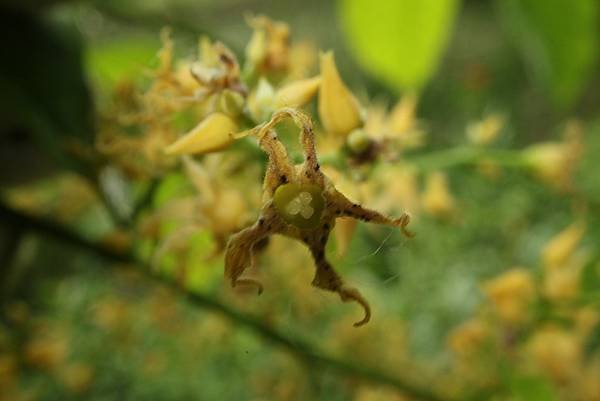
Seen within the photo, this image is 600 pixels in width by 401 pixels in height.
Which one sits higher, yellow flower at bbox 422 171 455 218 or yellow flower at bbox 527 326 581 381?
yellow flower at bbox 422 171 455 218

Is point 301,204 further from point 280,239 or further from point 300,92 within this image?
point 280,239

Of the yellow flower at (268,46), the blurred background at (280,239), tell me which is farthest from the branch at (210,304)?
the yellow flower at (268,46)

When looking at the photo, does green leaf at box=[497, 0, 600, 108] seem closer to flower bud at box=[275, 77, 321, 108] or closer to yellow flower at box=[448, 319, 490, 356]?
yellow flower at box=[448, 319, 490, 356]

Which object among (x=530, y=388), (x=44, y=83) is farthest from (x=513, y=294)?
(x=44, y=83)

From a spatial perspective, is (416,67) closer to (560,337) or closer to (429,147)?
(429,147)

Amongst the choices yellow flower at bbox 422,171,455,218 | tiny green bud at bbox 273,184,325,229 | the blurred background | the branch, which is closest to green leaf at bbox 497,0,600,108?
the blurred background

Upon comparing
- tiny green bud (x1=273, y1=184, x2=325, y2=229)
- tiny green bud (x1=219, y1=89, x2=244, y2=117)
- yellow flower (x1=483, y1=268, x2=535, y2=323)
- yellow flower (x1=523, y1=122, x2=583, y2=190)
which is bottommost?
tiny green bud (x1=273, y1=184, x2=325, y2=229)

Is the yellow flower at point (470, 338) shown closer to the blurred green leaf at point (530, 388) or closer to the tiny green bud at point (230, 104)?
the blurred green leaf at point (530, 388)
